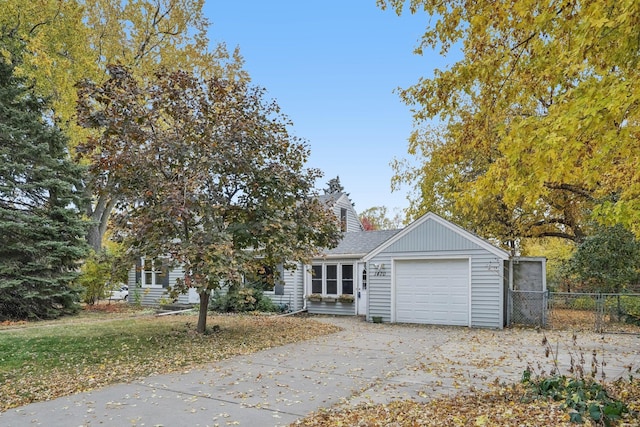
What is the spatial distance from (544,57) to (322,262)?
12625 mm

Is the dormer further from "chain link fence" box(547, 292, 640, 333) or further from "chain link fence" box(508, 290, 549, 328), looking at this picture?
"chain link fence" box(547, 292, 640, 333)

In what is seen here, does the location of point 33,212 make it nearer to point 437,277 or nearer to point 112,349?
point 112,349

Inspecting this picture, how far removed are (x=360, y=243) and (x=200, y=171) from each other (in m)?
8.82

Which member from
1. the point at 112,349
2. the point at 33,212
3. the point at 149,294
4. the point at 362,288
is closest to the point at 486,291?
the point at 362,288

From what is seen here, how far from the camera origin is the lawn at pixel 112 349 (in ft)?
21.3

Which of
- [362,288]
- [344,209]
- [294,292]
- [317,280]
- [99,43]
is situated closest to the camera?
[362,288]

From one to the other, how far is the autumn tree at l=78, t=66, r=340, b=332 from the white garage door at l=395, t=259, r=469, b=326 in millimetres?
4373

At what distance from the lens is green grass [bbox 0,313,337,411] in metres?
6.50

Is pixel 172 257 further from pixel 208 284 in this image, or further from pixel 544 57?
pixel 544 57

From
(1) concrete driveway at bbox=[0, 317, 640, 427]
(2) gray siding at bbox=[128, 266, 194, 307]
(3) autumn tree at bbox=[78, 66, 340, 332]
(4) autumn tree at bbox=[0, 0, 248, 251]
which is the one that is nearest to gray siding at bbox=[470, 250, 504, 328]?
(1) concrete driveway at bbox=[0, 317, 640, 427]

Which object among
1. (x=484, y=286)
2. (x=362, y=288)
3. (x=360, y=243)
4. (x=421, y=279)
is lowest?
(x=362, y=288)

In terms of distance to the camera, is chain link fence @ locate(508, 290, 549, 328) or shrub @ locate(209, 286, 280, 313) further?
shrub @ locate(209, 286, 280, 313)

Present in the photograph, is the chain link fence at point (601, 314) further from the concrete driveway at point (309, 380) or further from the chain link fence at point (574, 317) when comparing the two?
the concrete driveway at point (309, 380)

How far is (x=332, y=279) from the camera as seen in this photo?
16578mm
